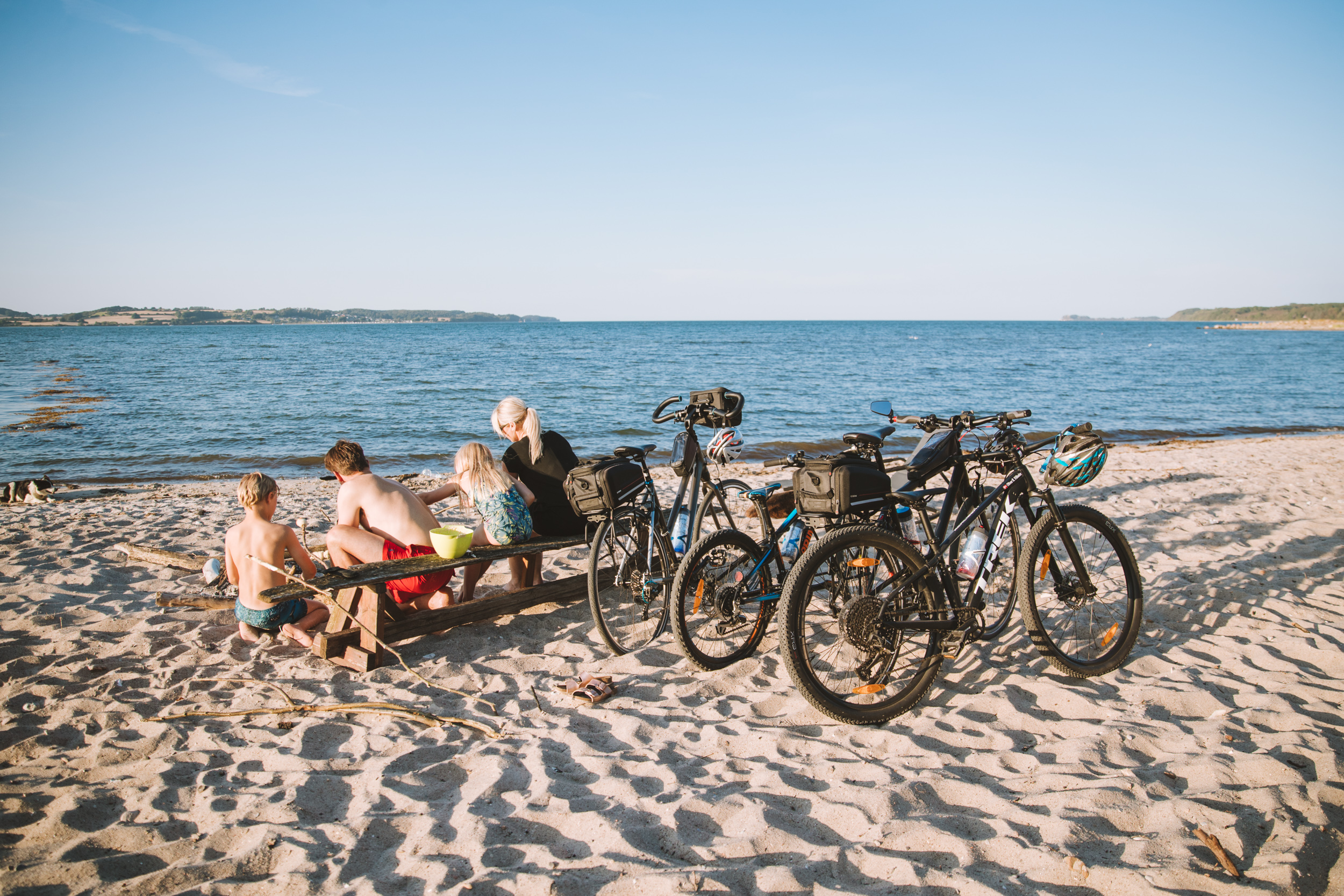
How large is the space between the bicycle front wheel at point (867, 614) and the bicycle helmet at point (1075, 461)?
3.27 feet

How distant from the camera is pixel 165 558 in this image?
583 cm

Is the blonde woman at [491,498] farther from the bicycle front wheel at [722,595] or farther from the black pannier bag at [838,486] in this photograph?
the black pannier bag at [838,486]

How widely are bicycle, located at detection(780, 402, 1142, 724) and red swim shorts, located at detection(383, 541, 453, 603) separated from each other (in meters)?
2.48

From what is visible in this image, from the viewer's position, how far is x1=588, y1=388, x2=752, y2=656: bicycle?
13.8 ft

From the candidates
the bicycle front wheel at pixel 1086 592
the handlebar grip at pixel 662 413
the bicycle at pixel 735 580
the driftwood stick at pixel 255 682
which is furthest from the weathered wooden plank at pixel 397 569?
the bicycle front wheel at pixel 1086 592

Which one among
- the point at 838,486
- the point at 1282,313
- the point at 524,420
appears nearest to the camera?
the point at 838,486

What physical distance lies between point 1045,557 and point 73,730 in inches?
206

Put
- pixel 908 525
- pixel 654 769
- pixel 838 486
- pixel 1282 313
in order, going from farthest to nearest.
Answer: pixel 1282 313 < pixel 908 525 < pixel 838 486 < pixel 654 769

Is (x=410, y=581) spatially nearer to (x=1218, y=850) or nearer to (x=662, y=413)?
(x=662, y=413)

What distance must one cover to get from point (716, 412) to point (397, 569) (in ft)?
7.18

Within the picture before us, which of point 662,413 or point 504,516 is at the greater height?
point 662,413

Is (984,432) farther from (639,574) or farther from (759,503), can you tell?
(639,574)

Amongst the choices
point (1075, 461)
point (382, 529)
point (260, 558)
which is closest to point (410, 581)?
point (382, 529)

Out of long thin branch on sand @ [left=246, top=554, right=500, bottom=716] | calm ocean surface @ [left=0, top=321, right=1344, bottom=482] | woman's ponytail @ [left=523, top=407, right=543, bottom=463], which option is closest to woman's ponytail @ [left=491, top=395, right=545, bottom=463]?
woman's ponytail @ [left=523, top=407, right=543, bottom=463]
